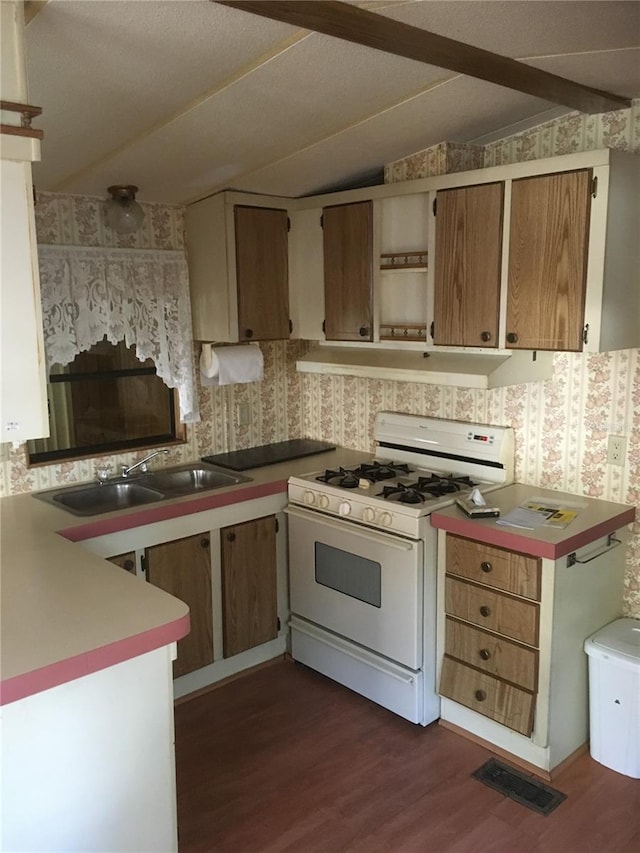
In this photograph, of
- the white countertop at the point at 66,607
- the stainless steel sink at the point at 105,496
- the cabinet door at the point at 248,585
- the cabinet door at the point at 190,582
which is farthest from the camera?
the cabinet door at the point at 248,585

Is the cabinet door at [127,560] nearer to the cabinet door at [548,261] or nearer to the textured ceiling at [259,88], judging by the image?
the textured ceiling at [259,88]

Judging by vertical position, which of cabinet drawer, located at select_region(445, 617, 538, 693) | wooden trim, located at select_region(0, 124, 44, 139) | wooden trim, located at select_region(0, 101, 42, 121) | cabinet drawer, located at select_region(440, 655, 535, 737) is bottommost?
cabinet drawer, located at select_region(440, 655, 535, 737)

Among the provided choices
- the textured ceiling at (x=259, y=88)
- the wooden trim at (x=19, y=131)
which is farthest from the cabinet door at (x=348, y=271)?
the wooden trim at (x=19, y=131)

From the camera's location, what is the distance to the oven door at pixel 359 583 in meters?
2.82

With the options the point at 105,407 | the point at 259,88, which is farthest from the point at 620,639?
the point at 105,407

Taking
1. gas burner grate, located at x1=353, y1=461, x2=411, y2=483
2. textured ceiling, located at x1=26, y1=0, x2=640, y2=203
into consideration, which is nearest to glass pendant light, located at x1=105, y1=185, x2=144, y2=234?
textured ceiling, located at x1=26, y1=0, x2=640, y2=203

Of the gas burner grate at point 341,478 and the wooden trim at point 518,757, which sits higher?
the gas burner grate at point 341,478

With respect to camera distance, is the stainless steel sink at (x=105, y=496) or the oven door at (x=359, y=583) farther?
the stainless steel sink at (x=105, y=496)

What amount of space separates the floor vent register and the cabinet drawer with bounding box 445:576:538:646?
49 centimetres

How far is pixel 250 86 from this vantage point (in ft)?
7.37

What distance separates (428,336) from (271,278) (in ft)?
2.91

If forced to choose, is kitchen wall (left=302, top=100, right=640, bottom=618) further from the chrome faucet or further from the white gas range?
the chrome faucet

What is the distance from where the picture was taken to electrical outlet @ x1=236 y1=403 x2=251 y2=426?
3.82 m

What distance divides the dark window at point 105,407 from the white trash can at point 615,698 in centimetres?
217
